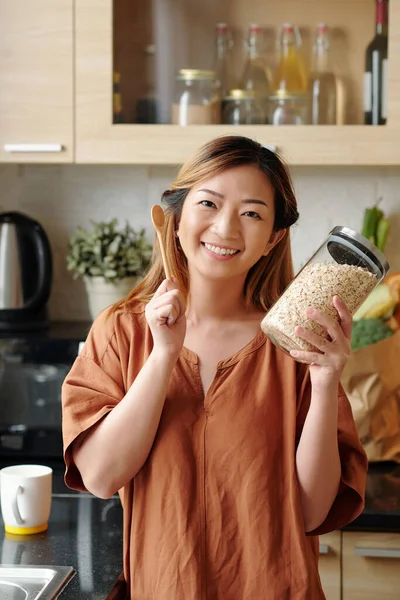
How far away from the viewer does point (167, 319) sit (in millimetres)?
1145

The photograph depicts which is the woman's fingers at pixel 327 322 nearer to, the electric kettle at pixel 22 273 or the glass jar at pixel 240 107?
the glass jar at pixel 240 107

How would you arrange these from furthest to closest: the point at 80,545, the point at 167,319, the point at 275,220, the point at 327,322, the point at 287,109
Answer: the point at 287,109
the point at 80,545
the point at 275,220
the point at 167,319
the point at 327,322

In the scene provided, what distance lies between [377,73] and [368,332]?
56 cm

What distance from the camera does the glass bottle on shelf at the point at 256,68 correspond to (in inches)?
76.8

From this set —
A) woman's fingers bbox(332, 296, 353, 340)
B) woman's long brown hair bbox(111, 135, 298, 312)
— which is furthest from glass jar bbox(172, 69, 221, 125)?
woman's fingers bbox(332, 296, 353, 340)

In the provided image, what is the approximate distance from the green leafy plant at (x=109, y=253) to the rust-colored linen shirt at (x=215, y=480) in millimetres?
894

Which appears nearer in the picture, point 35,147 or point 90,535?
point 90,535

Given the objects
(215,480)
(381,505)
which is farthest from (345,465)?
(381,505)

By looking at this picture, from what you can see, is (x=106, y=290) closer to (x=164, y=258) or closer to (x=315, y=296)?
(x=164, y=258)

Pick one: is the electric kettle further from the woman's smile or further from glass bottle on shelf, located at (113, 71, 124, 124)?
the woman's smile

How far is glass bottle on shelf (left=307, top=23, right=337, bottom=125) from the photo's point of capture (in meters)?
1.94

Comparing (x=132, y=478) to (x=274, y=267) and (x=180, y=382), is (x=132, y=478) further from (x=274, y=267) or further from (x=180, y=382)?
(x=274, y=267)

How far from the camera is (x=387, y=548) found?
160cm

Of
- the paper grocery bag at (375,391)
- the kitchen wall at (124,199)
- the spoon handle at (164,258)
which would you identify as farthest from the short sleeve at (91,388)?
the kitchen wall at (124,199)
